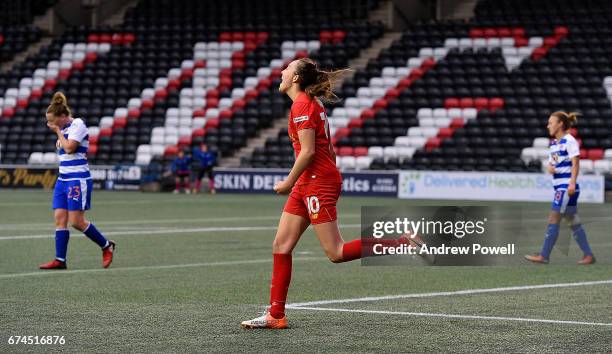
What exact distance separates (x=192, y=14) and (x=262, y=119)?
314 inches

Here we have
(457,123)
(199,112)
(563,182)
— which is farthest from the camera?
(199,112)

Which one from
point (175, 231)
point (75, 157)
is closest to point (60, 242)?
point (75, 157)

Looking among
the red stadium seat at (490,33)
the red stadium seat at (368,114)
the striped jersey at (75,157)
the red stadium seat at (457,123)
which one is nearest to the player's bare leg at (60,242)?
the striped jersey at (75,157)

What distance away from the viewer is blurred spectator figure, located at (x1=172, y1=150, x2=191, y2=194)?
39634 millimetres

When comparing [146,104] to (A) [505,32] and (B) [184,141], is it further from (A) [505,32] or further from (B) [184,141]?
(A) [505,32]

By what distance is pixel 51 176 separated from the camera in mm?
40125

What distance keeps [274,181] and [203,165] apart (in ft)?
8.52

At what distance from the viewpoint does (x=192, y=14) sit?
1909 inches

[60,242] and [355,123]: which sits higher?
[355,123]

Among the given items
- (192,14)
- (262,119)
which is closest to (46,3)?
(192,14)

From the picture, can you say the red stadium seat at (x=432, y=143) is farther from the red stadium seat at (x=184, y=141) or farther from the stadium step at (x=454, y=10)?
the red stadium seat at (x=184, y=141)

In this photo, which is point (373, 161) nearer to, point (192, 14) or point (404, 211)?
point (192, 14)

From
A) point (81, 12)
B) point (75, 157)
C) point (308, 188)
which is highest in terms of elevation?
point (81, 12)

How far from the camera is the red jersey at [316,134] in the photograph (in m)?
9.27
